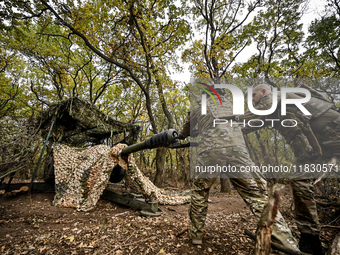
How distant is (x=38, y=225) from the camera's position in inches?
133

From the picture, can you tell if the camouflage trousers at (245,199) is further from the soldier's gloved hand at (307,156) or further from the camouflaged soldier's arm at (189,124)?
the soldier's gloved hand at (307,156)

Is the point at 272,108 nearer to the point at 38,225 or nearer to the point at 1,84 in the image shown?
the point at 38,225

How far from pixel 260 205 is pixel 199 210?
868 millimetres

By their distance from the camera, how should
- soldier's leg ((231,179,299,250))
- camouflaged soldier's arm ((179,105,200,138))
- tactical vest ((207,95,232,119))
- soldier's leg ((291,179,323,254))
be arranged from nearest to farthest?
1. soldier's leg ((231,179,299,250))
2. soldier's leg ((291,179,323,254))
3. tactical vest ((207,95,232,119))
4. camouflaged soldier's arm ((179,105,200,138))

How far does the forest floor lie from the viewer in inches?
100

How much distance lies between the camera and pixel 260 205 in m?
2.14

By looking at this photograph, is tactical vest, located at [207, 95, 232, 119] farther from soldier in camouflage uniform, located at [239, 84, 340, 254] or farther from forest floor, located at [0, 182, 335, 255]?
forest floor, located at [0, 182, 335, 255]

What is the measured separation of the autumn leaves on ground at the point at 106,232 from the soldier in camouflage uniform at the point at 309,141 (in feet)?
2.73

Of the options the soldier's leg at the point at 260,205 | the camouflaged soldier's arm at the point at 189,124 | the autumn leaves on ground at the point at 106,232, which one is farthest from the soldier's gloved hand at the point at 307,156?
the camouflaged soldier's arm at the point at 189,124

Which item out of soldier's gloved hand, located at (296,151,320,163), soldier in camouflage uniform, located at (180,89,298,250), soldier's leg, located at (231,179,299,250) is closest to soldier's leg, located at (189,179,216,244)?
soldier in camouflage uniform, located at (180,89,298,250)

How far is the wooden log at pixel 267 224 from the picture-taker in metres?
1.24

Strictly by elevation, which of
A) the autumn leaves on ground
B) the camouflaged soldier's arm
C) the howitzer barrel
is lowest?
the autumn leaves on ground

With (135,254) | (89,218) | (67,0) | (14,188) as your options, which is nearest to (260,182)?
(135,254)

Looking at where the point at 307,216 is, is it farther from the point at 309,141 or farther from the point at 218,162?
the point at 218,162
